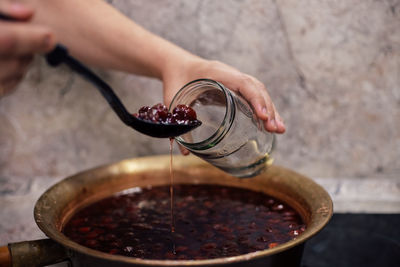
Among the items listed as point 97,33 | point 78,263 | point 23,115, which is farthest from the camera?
point 23,115

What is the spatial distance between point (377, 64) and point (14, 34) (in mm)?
1262

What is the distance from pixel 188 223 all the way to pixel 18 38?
2.03ft

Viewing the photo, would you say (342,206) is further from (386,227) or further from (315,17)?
(315,17)

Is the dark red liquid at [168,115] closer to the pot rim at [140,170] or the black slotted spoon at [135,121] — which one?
the black slotted spoon at [135,121]

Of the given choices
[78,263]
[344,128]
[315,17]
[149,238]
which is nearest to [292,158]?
[344,128]

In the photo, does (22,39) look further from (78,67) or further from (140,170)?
(140,170)

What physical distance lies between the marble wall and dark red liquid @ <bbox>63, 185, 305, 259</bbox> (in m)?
0.44

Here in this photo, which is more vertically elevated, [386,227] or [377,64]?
[377,64]

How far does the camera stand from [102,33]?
1.35 meters

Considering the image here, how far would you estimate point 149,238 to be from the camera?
1.01 meters

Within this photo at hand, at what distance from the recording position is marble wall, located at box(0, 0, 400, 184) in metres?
1.48

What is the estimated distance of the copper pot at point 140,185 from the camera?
788 mm

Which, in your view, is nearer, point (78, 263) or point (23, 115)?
point (78, 263)

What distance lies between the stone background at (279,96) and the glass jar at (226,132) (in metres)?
0.49
